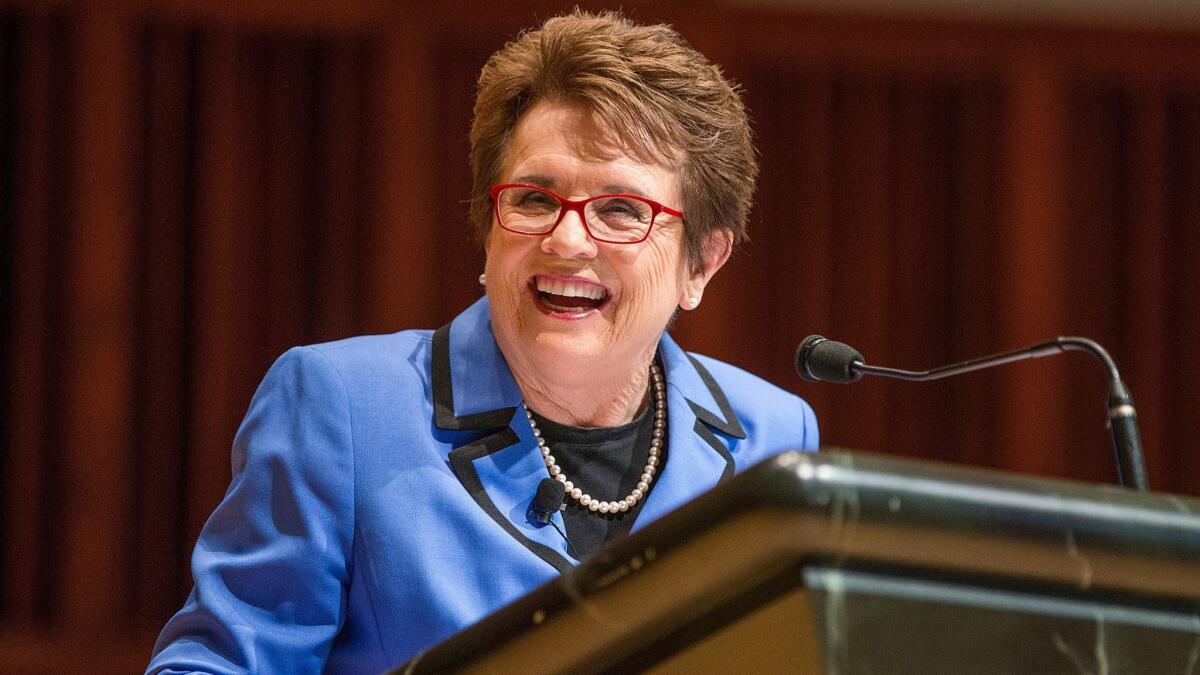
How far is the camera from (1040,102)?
159 inches

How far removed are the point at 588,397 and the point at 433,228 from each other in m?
2.01

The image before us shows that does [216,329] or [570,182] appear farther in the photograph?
[216,329]

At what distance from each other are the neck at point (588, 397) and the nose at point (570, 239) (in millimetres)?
182

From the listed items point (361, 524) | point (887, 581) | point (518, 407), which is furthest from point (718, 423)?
point (887, 581)

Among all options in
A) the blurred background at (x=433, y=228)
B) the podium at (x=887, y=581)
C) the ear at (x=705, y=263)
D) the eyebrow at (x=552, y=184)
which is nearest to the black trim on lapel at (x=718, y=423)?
the ear at (x=705, y=263)

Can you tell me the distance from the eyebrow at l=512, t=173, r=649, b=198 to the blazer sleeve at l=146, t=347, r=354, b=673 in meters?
0.35

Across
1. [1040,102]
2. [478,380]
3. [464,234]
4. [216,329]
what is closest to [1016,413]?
[1040,102]

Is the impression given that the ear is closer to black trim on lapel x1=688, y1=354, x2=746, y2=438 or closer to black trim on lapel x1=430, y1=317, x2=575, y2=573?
black trim on lapel x1=688, y1=354, x2=746, y2=438

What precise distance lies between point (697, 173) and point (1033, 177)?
101 inches

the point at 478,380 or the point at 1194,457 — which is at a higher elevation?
the point at 478,380

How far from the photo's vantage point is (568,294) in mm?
1678

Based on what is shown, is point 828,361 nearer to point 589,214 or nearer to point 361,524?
point 589,214

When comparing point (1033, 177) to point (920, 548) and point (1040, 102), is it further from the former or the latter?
point (920, 548)

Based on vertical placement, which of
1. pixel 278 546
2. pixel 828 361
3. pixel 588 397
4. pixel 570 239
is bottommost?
pixel 278 546
